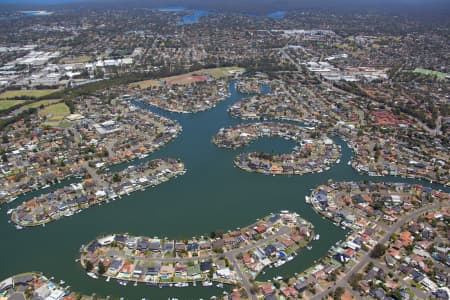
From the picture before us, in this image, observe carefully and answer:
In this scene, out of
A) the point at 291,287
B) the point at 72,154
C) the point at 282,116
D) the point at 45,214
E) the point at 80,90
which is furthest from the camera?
the point at 80,90

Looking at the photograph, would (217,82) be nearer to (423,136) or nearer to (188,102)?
(188,102)

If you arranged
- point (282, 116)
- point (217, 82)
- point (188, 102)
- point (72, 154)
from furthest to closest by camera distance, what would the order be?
point (217, 82) → point (188, 102) → point (282, 116) → point (72, 154)

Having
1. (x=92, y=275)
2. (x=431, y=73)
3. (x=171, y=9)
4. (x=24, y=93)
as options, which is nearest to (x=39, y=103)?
(x=24, y=93)

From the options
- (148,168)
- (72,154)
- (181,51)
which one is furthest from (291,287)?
(181,51)

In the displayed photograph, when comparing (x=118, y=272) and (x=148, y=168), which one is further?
(x=148, y=168)

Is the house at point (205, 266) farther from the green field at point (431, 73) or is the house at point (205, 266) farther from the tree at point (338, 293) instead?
the green field at point (431, 73)

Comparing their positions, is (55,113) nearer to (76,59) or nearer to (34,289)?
(34,289)
